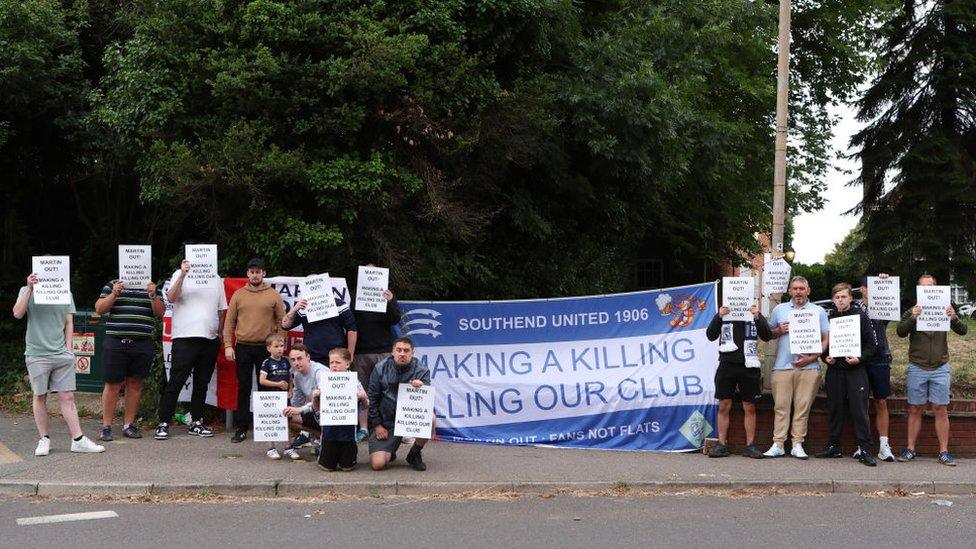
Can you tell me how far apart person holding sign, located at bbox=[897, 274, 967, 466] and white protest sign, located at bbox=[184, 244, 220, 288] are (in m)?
7.26

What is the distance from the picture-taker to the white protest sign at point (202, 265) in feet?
32.7

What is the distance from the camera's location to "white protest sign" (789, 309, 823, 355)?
9.63m

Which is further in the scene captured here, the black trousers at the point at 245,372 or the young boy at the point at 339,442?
the black trousers at the point at 245,372

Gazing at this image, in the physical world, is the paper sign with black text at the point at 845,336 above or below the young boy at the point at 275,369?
above

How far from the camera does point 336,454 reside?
342 inches

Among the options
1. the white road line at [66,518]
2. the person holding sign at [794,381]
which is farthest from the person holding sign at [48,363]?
the person holding sign at [794,381]

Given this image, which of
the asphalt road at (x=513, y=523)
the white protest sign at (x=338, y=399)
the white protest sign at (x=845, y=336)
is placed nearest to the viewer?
the asphalt road at (x=513, y=523)

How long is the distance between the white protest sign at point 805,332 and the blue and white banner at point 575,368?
89cm

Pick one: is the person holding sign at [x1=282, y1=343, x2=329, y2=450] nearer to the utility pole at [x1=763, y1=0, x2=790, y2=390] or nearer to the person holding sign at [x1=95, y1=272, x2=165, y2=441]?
the person holding sign at [x1=95, y1=272, x2=165, y2=441]

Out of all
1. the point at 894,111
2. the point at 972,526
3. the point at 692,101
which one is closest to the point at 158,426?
the point at 972,526

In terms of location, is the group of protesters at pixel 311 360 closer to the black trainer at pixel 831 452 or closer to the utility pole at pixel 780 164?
the black trainer at pixel 831 452

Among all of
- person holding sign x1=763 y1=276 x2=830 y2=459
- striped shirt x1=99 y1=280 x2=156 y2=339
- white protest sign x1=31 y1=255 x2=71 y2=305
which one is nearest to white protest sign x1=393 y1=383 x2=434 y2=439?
striped shirt x1=99 y1=280 x2=156 y2=339

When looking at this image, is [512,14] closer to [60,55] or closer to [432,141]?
[432,141]

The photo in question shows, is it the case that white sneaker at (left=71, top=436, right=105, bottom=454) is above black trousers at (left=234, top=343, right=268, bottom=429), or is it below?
below
